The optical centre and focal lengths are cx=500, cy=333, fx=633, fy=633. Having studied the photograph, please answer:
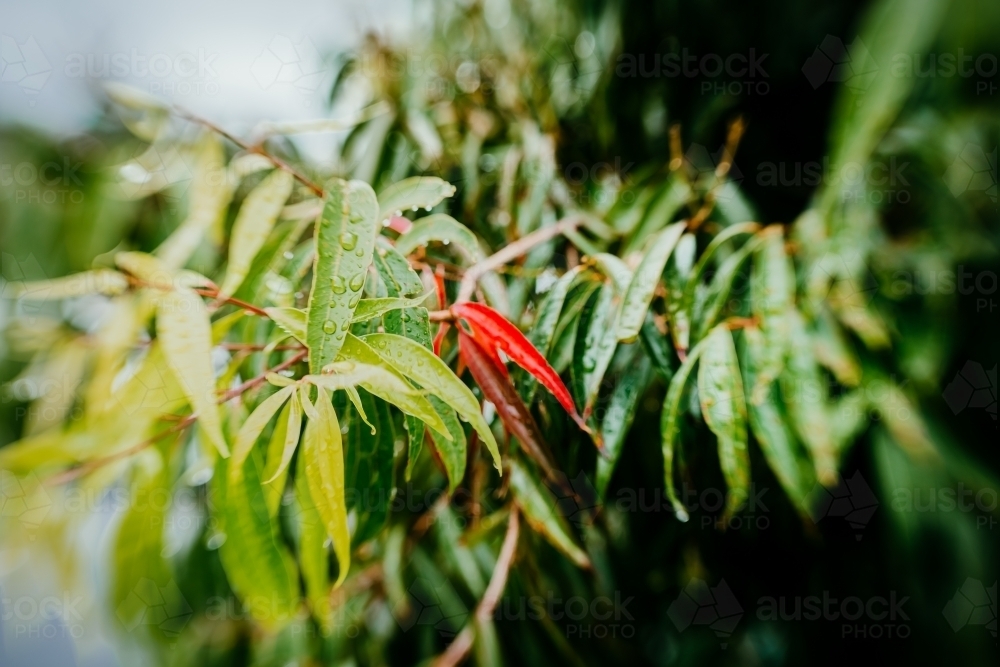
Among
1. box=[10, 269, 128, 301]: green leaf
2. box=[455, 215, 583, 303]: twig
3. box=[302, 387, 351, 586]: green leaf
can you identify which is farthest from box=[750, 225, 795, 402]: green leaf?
→ box=[10, 269, 128, 301]: green leaf

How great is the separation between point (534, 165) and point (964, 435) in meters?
0.49

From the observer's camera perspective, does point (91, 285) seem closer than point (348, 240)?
No

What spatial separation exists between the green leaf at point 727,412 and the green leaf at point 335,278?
0.65 ft

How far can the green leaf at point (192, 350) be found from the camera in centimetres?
26

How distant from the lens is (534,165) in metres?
0.56

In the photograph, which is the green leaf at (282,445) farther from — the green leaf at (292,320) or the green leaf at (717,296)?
the green leaf at (717,296)

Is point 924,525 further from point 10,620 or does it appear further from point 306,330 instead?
point 10,620

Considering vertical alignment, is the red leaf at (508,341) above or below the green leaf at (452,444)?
above

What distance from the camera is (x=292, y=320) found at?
26cm

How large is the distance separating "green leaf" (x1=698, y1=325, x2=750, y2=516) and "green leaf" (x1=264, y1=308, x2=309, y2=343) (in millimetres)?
209

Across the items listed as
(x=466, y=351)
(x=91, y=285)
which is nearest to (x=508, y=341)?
(x=466, y=351)

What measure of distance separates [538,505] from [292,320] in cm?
21

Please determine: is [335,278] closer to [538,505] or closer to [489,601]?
[538,505]

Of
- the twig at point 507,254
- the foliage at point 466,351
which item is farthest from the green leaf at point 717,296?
the twig at point 507,254
